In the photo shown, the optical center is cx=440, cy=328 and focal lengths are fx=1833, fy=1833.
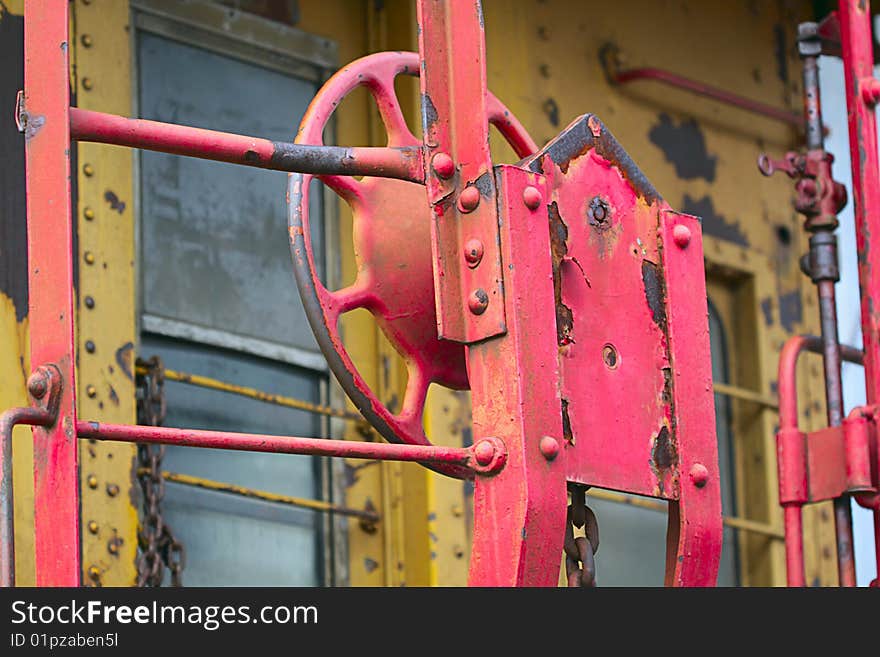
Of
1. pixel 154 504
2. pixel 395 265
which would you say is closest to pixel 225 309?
pixel 154 504

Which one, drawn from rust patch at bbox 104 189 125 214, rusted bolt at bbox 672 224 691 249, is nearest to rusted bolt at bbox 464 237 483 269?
rusted bolt at bbox 672 224 691 249

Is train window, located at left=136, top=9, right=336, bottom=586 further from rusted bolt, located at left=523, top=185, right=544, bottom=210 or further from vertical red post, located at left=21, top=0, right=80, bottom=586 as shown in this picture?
vertical red post, located at left=21, top=0, right=80, bottom=586

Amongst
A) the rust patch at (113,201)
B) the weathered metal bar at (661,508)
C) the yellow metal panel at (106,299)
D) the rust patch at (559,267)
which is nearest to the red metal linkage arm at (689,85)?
the weathered metal bar at (661,508)

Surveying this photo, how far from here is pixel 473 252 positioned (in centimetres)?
303

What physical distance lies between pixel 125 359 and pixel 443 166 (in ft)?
6.03

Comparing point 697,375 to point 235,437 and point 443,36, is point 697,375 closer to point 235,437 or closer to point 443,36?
point 443,36

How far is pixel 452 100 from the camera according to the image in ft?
10.3

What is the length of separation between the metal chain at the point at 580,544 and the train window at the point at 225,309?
1.97 metres

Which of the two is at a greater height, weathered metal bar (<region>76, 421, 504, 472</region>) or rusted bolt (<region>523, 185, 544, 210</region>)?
rusted bolt (<region>523, 185, 544, 210</region>)

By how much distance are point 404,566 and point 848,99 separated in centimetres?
186

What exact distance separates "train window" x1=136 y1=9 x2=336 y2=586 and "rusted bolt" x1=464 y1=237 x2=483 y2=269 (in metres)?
2.01

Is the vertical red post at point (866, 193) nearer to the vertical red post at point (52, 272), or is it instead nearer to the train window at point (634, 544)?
the train window at point (634, 544)

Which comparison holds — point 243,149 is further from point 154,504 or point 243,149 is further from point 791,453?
point 791,453

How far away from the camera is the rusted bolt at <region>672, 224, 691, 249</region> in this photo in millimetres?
3396
